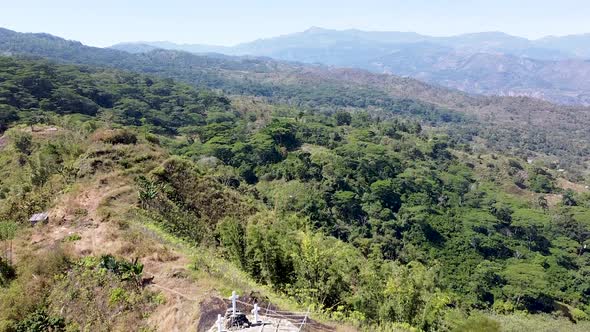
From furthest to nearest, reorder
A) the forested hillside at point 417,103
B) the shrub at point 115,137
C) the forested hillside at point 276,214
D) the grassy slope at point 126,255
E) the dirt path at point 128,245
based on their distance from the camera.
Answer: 1. the forested hillside at point 417,103
2. the shrub at point 115,137
3. the forested hillside at point 276,214
4. the grassy slope at point 126,255
5. the dirt path at point 128,245

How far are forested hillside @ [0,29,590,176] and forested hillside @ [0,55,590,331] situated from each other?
147ft

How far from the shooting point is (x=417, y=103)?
150 meters

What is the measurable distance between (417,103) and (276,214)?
451ft

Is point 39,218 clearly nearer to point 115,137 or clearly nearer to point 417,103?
point 115,137

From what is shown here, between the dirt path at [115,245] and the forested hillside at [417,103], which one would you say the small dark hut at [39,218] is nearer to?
the dirt path at [115,245]

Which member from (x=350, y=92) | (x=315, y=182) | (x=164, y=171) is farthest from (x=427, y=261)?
(x=350, y=92)

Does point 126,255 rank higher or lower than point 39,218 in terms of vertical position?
higher

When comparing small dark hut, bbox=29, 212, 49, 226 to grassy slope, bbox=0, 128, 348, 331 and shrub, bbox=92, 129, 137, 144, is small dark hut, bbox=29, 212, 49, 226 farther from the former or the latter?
shrub, bbox=92, 129, 137, 144

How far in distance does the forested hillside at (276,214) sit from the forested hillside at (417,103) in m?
44.8

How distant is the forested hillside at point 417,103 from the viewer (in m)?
108

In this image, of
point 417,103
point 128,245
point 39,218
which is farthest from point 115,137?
point 417,103

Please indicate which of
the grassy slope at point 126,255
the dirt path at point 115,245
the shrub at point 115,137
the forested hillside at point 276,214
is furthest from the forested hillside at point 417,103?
the dirt path at point 115,245

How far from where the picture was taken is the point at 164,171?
19.5 m

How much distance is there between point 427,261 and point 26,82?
176 feet
